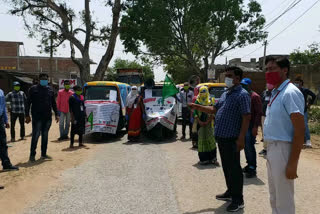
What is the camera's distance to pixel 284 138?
296 cm

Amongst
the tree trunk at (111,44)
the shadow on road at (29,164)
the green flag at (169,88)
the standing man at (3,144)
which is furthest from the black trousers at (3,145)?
the tree trunk at (111,44)

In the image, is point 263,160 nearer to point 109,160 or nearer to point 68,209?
point 109,160

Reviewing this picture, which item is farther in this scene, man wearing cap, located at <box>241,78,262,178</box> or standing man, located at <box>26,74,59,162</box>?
Result: standing man, located at <box>26,74,59,162</box>

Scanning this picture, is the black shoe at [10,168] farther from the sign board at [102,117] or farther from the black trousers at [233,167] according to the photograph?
the black trousers at [233,167]

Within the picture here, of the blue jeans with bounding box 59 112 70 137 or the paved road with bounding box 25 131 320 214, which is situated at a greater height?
the blue jeans with bounding box 59 112 70 137

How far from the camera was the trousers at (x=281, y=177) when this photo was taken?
2.98m

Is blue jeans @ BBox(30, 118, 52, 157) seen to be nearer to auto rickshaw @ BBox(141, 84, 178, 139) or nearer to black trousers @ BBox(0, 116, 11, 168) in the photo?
black trousers @ BBox(0, 116, 11, 168)

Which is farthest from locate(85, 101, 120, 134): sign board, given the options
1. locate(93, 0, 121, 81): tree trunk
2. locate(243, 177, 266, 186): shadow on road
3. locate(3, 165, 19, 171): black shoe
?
locate(93, 0, 121, 81): tree trunk

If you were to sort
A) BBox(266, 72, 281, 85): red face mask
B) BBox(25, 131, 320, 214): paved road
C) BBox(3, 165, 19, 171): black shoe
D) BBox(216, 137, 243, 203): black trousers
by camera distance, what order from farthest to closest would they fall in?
BBox(3, 165, 19, 171): black shoe → BBox(25, 131, 320, 214): paved road → BBox(216, 137, 243, 203): black trousers → BBox(266, 72, 281, 85): red face mask

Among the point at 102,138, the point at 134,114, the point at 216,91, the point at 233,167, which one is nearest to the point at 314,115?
the point at 216,91

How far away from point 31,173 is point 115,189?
223cm

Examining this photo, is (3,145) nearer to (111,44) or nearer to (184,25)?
(111,44)

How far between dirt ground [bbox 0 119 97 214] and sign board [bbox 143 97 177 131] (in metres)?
2.07

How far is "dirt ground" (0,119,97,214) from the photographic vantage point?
4.96 meters
